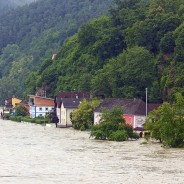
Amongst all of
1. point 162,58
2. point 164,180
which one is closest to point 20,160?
point 164,180

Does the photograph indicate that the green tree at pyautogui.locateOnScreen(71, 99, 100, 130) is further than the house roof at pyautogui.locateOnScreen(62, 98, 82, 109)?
No

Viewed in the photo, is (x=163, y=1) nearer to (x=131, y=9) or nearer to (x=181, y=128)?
(x=131, y=9)

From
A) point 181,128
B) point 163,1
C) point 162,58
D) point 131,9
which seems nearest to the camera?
point 181,128

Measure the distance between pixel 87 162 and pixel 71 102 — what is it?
43969mm

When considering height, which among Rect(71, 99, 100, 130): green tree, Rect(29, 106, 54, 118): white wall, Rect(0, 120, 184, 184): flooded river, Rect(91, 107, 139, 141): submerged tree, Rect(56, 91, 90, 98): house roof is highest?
Rect(56, 91, 90, 98): house roof

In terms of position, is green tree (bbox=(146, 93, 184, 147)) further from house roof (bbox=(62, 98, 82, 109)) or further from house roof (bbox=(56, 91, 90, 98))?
house roof (bbox=(56, 91, 90, 98))

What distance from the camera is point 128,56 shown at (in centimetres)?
8331

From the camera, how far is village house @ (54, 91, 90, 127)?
84.3m

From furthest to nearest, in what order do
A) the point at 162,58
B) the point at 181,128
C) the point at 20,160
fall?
the point at 162,58, the point at 181,128, the point at 20,160

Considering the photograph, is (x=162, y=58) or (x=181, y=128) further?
(x=162, y=58)

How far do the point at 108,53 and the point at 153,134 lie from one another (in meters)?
47.2

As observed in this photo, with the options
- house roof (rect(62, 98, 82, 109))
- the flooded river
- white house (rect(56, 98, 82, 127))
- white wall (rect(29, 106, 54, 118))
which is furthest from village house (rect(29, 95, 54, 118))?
the flooded river

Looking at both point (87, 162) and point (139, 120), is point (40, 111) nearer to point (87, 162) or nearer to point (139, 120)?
point (139, 120)

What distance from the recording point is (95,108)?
7556 centimetres
